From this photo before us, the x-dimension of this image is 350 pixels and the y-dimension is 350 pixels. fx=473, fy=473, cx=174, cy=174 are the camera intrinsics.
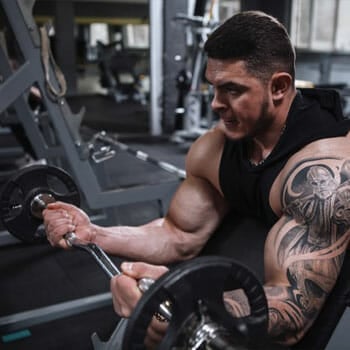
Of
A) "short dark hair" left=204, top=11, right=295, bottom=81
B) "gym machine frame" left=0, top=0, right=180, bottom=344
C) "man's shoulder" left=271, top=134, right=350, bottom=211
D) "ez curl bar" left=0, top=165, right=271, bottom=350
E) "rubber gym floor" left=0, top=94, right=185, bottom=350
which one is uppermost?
"short dark hair" left=204, top=11, right=295, bottom=81

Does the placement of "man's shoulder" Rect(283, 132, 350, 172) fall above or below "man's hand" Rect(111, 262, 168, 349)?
above

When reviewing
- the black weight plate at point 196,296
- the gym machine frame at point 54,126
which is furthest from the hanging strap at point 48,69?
the black weight plate at point 196,296

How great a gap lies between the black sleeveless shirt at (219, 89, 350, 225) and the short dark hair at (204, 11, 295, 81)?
0.33 ft

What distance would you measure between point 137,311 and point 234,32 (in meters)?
0.60

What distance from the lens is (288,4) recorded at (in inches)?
238

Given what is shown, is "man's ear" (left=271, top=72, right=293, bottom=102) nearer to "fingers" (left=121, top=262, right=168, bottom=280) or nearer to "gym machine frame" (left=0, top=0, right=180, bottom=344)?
"fingers" (left=121, top=262, right=168, bottom=280)

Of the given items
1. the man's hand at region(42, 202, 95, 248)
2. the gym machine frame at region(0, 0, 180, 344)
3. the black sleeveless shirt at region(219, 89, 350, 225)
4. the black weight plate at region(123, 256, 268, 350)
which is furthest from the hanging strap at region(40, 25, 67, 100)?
the black weight plate at region(123, 256, 268, 350)

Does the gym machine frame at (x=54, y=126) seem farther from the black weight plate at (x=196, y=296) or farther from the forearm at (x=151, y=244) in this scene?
the black weight plate at (x=196, y=296)

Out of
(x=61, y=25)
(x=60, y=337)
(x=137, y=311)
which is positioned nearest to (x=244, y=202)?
(x=137, y=311)

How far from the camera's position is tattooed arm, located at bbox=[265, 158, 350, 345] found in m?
0.85

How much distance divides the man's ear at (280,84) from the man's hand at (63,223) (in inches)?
21.9

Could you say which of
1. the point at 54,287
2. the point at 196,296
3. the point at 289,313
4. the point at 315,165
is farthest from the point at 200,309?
the point at 54,287

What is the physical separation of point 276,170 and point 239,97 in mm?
172

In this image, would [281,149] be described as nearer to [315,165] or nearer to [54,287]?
[315,165]
